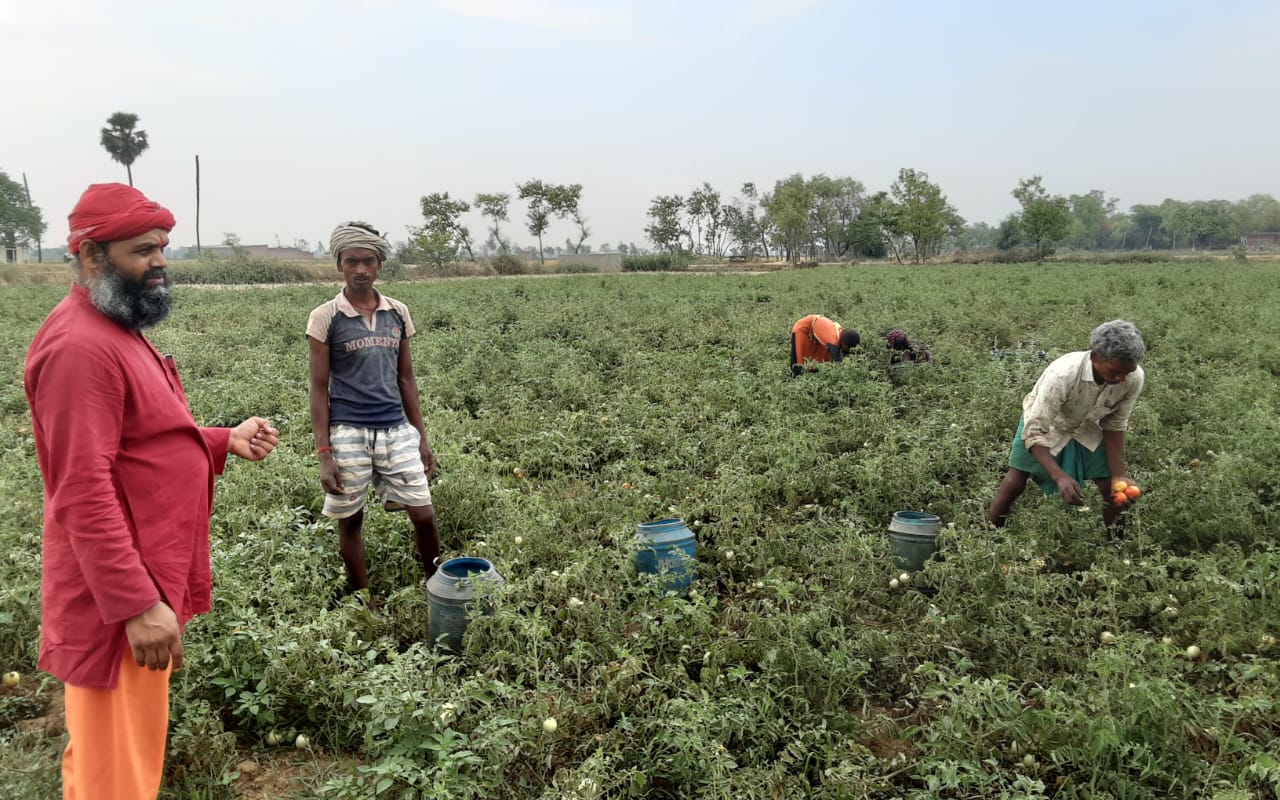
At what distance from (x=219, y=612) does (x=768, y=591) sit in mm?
2572

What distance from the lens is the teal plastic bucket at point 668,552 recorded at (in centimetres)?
388

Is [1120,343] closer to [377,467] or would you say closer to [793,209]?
[377,467]

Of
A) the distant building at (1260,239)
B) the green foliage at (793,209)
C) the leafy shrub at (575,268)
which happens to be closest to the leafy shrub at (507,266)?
the leafy shrub at (575,268)

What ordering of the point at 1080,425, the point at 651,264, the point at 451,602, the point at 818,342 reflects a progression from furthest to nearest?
the point at 651,264 < the point at 818,342 < the point at 1080,425 < the point at 451,602

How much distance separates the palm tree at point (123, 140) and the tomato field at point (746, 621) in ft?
190

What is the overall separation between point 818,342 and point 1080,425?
14.8 ft

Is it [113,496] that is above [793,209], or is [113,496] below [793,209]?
below

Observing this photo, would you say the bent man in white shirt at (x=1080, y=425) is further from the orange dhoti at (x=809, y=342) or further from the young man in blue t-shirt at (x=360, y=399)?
the orange dhoti at (x=809, y=342)

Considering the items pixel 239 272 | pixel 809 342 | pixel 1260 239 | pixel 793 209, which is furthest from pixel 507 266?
pixel 1260 239

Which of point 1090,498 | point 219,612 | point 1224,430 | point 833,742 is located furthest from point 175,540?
point 1224,430

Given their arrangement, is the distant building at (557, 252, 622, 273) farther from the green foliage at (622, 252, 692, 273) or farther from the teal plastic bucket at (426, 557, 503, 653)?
the teal plastic bucket at (426, 557, 503, 653)

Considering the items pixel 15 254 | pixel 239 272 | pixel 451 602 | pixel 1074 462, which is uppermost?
pixel 15 254

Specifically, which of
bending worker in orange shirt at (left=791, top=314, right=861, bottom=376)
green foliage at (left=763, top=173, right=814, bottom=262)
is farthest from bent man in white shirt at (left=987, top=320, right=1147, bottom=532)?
green foliage at (left=763, top=173, right=814, bottom=262)

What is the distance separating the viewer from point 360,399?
358 centimetres
